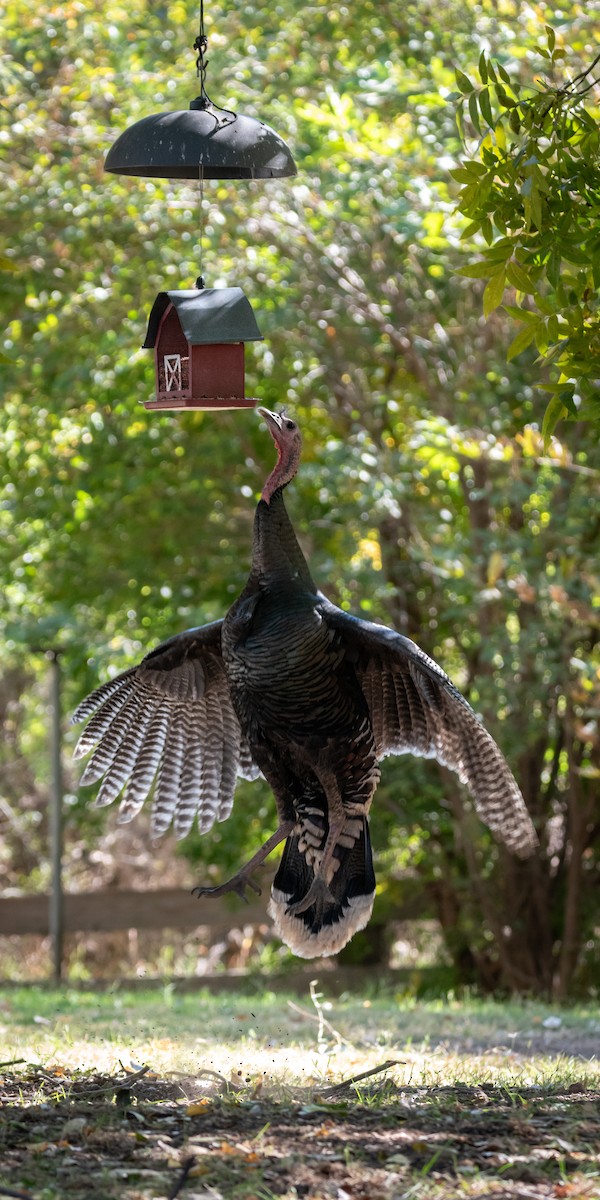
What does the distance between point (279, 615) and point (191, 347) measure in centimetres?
90

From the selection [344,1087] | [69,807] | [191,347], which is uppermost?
[191,347]

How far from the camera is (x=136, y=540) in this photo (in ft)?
27.9

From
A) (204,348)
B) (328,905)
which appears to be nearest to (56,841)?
(328,905)

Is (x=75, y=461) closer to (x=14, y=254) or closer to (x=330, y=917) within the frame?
(x=14, y=254)

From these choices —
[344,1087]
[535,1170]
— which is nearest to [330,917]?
[344,1087]

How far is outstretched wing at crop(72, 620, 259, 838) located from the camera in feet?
17.6

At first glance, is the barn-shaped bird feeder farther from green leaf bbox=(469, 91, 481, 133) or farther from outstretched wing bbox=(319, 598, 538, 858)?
green leaf bbox=(469, 91, 481, 133)

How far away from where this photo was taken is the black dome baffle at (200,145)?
4199 millimetres

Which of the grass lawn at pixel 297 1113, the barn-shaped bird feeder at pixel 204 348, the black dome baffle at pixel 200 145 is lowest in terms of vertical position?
the grass lawn at pixel 297 1113

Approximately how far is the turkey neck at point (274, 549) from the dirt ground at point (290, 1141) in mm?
1588

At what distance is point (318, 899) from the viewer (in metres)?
4.96

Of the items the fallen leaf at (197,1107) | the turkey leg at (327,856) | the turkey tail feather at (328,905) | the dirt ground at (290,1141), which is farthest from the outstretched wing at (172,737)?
the fallen leaf at (197,1107)

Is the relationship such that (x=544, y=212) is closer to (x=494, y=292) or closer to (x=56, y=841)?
(x=494, y=292)

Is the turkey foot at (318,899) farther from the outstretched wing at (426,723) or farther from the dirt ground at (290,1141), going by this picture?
the dirt ground at (290,1141)
